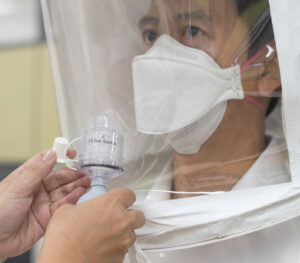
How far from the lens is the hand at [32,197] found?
0.78 m

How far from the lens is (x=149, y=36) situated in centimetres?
88

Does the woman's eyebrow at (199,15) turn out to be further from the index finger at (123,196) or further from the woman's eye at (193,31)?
the index finger at (123,196)

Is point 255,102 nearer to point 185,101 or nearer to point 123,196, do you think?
point 185,101

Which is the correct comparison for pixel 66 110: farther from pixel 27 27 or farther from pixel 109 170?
pixel 27 27

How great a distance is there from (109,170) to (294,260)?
0.46 m

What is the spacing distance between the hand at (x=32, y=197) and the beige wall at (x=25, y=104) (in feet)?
3.67

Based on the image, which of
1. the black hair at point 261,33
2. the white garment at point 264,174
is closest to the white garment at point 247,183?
the white garment at point 264,174

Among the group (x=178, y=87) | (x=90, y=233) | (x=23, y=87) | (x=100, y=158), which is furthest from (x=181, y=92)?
(x=23, y=87)

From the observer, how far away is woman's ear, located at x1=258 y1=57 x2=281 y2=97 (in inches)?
29.0

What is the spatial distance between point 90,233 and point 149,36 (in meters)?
0.52

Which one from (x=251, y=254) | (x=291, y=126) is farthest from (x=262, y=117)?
(x=251, y=254)

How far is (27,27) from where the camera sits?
1.94 m

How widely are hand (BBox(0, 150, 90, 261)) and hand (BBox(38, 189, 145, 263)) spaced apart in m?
0.19

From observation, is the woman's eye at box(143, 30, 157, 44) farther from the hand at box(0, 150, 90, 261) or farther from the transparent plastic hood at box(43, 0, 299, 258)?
the hand at box(0, 150, 90, 261)
